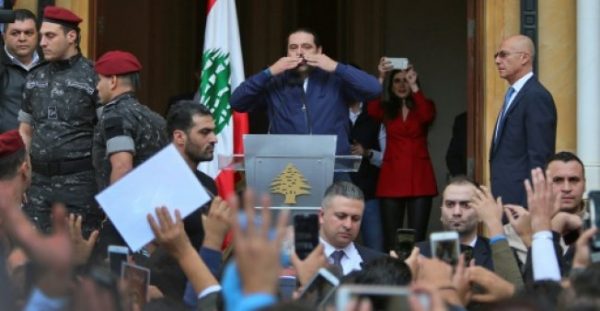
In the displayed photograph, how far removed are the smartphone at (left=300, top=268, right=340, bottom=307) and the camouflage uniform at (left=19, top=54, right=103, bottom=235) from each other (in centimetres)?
363

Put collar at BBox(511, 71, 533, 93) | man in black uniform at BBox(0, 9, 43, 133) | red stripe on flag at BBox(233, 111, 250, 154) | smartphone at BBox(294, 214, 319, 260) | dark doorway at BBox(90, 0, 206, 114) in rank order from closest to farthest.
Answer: smartphone at BBox(294, 214, 319, 260), collar at BBox(511, 71, 533, 93), man in black uniform at BBox(0, 9, 43, 133), red stripe on flag at BBox(233, 111, 250, 154), dark doorway at BBox(90, 0, 206, 114)

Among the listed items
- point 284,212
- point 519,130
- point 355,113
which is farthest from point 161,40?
point 284,212

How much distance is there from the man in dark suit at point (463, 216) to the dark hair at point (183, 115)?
1432 millimetres

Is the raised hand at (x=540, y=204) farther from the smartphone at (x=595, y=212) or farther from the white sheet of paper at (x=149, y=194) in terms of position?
the white sheet of paper at (x=149, y=194)

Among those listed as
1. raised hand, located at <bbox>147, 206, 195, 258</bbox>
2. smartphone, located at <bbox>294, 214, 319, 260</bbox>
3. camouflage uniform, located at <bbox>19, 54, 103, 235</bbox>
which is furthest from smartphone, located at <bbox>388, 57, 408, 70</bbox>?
raised hand, located at <bbox>147, 206, 195, 258</bbox>

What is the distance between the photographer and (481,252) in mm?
8891

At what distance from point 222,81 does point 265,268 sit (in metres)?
7.42

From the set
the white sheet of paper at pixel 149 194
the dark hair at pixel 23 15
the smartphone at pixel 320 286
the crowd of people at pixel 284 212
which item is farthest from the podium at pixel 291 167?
the smartphone at pixel 320 286

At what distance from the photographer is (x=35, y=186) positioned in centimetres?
998

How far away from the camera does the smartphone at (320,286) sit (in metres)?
6.45

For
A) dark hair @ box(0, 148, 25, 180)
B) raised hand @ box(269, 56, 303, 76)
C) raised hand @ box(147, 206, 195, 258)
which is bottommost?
raised hand @ box(147, 206, 195, 258)

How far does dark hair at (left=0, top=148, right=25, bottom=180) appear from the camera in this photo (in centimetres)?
728

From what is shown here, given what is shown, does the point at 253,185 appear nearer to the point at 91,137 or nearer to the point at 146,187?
the point at 91,137

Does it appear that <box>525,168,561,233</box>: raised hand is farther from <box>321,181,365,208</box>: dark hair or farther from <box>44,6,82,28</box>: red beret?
<box>44,6,82,28</box>: red beret
